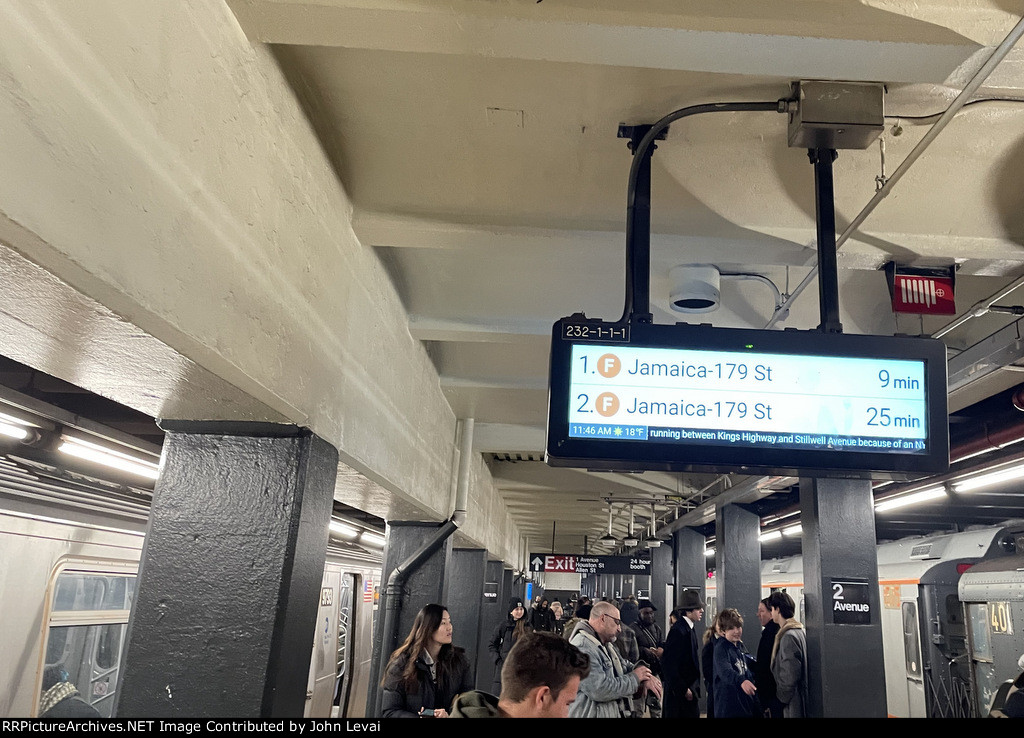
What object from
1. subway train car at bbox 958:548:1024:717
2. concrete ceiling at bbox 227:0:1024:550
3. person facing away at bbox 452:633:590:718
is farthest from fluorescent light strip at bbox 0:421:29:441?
subway train car at bbox 958:548:1024:717

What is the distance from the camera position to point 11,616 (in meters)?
4.07

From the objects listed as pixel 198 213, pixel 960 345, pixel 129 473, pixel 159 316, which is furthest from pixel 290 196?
pixel 960 345

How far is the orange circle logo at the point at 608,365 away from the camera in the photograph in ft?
7.75

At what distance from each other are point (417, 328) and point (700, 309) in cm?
174

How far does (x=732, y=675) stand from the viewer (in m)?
6.01

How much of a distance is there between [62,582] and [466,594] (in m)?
6.41

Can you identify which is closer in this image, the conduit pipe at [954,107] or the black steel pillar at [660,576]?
the conduit pipe at [954,107]

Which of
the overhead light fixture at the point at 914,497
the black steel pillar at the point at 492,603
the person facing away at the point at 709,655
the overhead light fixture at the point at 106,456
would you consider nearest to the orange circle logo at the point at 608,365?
the overhead light fixture at the point at 106,456

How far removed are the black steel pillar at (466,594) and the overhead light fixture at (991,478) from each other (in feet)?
19.9

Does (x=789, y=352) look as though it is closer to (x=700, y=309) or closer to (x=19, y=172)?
(x=700, y=309)

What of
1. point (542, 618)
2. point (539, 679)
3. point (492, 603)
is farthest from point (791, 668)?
point (492, 603)

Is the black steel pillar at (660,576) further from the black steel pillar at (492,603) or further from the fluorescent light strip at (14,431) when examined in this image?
the fluorescent light strip at (14,431)

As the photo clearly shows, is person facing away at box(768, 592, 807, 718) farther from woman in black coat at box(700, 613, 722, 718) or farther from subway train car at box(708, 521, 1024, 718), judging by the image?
subway train car at box(708, 521, 1024, 718)

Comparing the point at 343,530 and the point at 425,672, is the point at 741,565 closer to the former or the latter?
the point at 343,530
